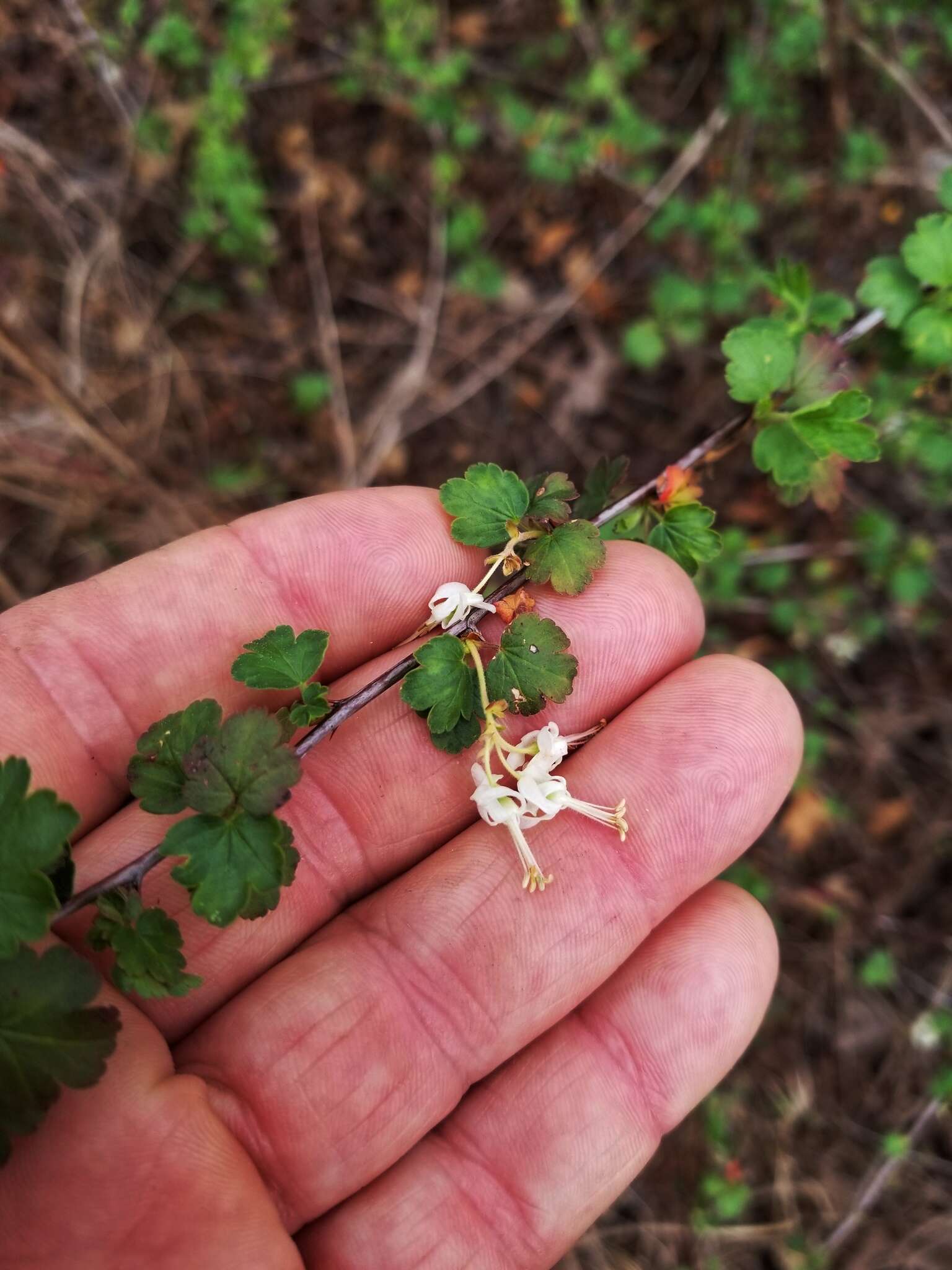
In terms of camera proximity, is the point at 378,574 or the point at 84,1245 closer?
the point at 84,1245

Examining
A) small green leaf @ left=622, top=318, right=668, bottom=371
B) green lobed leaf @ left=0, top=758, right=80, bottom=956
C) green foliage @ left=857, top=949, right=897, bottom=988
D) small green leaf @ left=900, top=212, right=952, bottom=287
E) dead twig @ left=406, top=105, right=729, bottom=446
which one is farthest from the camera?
dead twig @ left=406, top=105, right=729, bottom=446

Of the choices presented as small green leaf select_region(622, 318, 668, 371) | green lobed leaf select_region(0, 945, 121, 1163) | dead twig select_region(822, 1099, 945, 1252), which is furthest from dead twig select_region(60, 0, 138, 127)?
dead twig select_region(822, 1099, 945, 1252)

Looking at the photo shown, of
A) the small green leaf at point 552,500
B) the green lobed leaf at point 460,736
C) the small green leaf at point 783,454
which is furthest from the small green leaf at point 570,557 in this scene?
the small green leaf at point 783,454

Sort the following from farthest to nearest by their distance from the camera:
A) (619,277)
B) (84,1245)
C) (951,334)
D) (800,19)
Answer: (619,277), (800,19), (951,334), (84,1245)

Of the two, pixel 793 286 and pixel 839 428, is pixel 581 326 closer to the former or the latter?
pixel 793 286

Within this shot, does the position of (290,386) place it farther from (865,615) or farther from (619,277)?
(865,615)

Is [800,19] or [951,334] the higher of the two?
[800,19]

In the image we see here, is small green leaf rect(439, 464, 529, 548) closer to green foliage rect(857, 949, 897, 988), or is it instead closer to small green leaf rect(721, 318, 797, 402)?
small green leaf rect(721, 318, 797, 402)

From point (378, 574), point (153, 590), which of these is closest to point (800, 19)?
point (378, 574)
